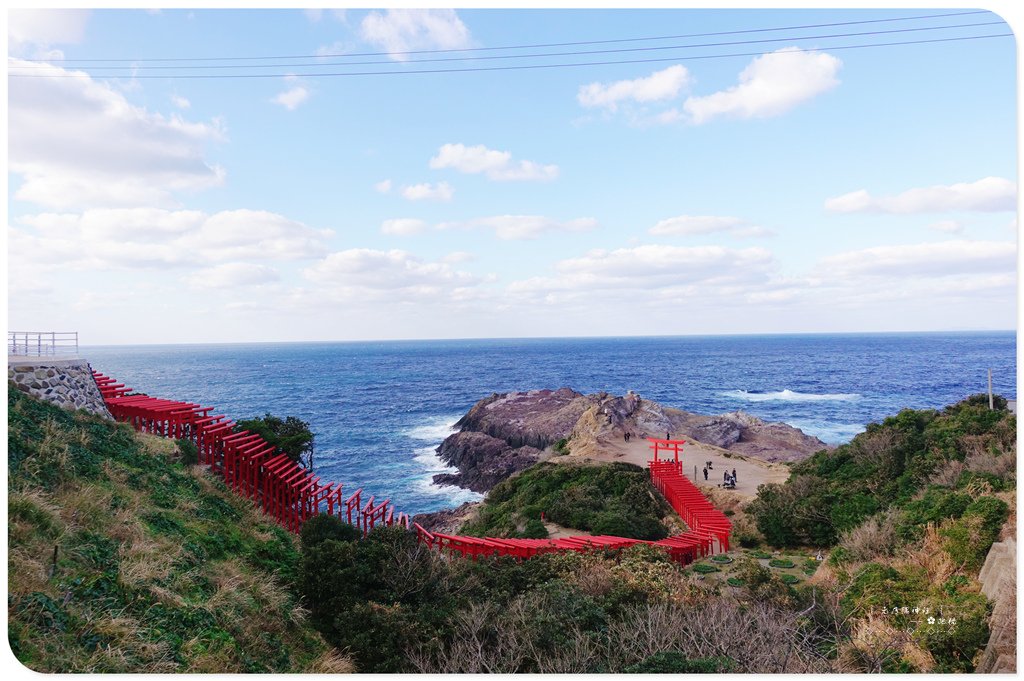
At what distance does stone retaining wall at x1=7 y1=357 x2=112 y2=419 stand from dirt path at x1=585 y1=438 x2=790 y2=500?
66.2 feet

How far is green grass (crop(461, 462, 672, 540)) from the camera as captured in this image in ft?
51.4

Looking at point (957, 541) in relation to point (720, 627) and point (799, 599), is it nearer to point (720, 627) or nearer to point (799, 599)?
point (799, 599)

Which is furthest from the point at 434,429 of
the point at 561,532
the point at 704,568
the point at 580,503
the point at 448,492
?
the point at 704,568

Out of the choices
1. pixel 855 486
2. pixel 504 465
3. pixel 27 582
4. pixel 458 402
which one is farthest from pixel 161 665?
pixel 458 402

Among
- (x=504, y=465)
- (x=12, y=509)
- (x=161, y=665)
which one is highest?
(x=12, y=509)

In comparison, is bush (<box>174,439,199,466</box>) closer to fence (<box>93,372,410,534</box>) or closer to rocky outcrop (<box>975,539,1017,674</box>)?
fence (<box>93,372,410,534</box>)

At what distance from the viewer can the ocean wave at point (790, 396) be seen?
64438 millimetres

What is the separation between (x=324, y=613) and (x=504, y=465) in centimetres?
2965

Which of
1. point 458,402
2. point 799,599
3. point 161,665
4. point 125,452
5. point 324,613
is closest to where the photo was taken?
point 161,665

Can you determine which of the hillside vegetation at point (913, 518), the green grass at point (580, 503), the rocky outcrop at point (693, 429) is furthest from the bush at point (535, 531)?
the rocky outcrop at point (693, 429)

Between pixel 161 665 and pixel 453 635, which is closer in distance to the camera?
pixel 161 665

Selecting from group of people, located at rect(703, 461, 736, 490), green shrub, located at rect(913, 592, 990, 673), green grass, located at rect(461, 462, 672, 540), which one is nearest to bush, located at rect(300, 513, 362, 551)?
green grass, located at rect(461, 462, 672, 540)

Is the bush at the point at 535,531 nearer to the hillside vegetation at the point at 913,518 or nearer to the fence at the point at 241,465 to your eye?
the fence at the point at 241,465

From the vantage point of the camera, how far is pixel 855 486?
1359cm
